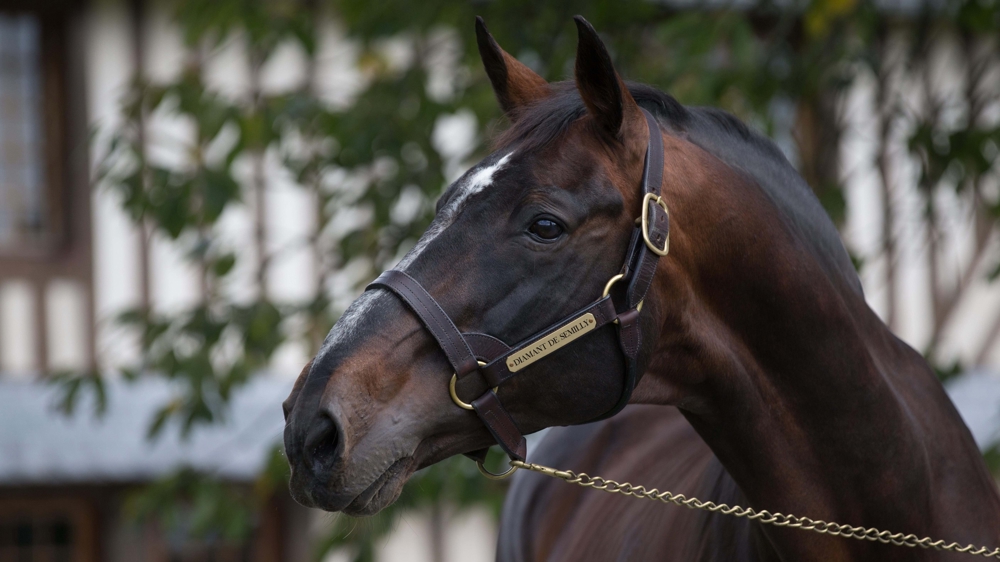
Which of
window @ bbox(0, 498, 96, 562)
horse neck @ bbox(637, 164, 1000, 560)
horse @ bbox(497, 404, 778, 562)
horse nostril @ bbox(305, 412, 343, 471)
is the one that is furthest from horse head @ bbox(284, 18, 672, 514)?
window @ bbox(0, 498, 96, 562)

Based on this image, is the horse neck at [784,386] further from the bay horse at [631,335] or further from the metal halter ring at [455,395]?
the metal halter ring at [455,395]

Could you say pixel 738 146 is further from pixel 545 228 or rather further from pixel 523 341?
pixel 523 341

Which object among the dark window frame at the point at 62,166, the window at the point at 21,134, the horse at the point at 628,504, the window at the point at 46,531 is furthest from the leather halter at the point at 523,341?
the window at the point at 46,531

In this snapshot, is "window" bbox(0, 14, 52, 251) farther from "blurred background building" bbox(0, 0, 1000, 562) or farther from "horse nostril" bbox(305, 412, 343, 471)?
"horse nostril" bbox(305, 412, 343, 471)

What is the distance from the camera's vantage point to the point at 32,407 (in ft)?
20.1

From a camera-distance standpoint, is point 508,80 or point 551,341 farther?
point 508,80

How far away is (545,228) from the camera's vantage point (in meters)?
1.59

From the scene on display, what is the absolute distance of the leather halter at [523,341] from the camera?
154 centimetres

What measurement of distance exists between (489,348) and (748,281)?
1.62 feet

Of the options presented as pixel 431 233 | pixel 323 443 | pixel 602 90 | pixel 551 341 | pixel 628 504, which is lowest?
pixel 628 504

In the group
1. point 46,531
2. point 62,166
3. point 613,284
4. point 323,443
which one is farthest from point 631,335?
point 46,531

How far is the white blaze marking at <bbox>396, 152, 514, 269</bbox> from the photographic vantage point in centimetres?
161

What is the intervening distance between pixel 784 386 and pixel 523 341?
505 mm

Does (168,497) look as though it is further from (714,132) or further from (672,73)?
(714,132)
